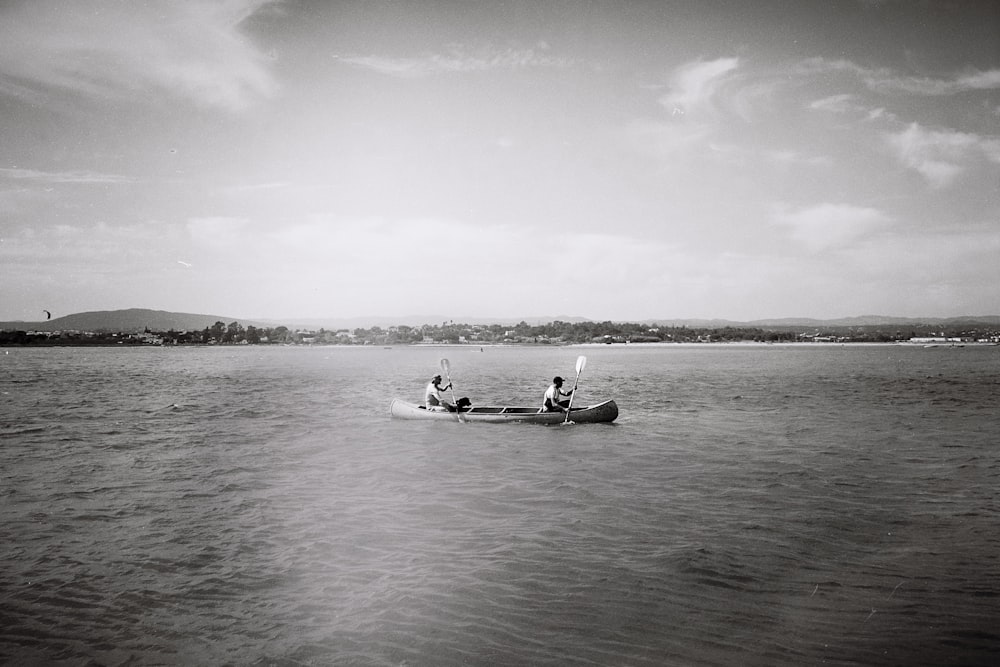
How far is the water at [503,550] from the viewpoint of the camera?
316 inches

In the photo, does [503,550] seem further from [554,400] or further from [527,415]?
[554,400]

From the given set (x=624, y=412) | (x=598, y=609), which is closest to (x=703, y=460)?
(x=598, y=609)

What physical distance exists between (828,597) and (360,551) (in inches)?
308

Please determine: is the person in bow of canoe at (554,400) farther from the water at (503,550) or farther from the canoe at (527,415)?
the water at (503,550)

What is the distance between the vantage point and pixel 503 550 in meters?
11.5

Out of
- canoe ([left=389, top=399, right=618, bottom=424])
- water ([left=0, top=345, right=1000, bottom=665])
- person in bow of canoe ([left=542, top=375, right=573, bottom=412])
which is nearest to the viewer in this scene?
water ([left=0, top=345, right=1000, bottom=665])

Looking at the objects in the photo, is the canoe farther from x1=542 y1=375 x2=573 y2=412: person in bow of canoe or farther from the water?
the water

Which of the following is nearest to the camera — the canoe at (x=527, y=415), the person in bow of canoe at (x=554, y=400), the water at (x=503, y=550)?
the water at (x=503, y=550)

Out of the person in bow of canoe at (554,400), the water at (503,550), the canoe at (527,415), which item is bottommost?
Result: the water at (503,550)

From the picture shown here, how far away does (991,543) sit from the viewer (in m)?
11.8

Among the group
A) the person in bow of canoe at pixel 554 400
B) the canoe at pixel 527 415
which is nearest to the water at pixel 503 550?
the canoe at pixel 527 415

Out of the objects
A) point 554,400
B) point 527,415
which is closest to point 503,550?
point 527,415

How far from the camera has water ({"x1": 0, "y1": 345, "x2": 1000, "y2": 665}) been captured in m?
8.04

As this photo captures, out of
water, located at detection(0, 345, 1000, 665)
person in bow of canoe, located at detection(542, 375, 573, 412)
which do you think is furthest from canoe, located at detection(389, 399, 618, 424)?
water, located at detection(0, 345, 1000, 665)
